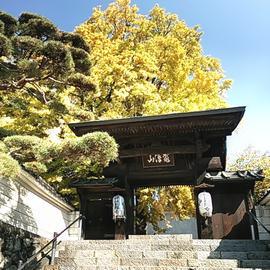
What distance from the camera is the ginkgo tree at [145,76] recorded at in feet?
42.3

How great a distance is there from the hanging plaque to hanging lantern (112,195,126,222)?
1462 mm

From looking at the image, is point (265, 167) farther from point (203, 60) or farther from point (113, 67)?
point (113, 67)

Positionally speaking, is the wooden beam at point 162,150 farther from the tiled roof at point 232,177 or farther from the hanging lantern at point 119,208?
the hanging lantern at point 119,208

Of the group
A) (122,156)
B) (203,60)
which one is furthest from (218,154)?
(203,60)

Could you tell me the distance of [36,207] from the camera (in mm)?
9695

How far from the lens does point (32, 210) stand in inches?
370

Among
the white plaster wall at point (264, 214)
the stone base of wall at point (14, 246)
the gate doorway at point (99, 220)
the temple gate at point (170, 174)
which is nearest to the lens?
the stone base of wall at point (14, 246)

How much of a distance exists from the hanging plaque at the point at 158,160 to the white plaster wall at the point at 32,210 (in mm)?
3367

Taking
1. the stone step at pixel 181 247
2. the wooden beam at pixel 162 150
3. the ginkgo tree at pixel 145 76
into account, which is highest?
the ginkgo tree at pixel 145 76

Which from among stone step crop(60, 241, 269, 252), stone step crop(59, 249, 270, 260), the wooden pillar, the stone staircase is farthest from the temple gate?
stone step crop(59, 249, 270, 260)

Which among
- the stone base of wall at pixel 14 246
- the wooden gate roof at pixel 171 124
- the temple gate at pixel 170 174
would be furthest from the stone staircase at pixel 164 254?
the wooden gate roof at pixel 171 124

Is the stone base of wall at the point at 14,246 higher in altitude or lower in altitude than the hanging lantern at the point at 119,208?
lower

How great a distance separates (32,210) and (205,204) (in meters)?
5.46

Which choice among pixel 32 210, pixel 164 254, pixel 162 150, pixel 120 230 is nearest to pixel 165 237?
pixel 164 254
